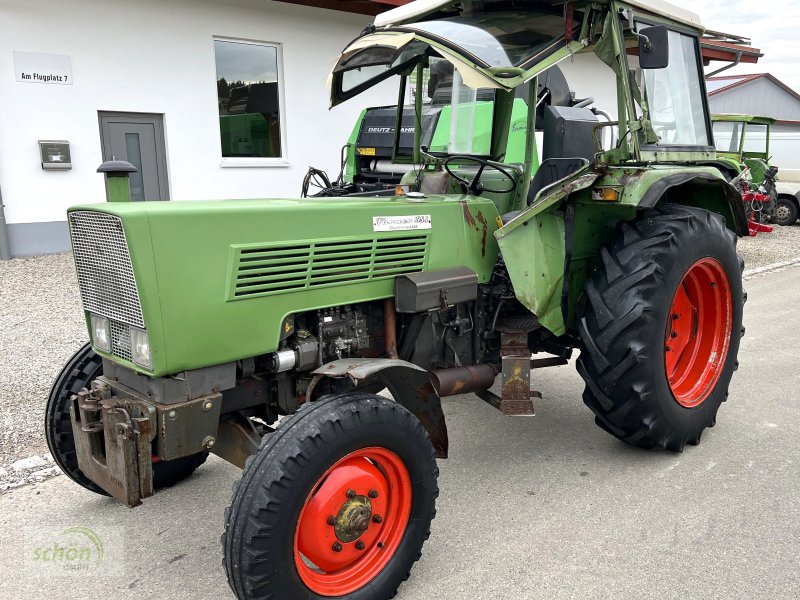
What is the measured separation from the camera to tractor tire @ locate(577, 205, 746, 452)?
3.33 metres

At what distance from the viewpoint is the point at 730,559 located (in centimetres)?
279

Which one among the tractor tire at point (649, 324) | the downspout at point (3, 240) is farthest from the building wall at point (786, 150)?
the downspout at point (3, 240)

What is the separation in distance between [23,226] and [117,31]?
278 cm

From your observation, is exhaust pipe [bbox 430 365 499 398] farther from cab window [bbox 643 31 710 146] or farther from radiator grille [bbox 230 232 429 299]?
cab window [bbox 643 31 710 146]

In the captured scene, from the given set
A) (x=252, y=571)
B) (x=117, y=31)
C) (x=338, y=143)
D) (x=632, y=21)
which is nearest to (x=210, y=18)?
(x=117, y=31)

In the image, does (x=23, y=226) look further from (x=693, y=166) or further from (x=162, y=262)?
(x=693, y=166)

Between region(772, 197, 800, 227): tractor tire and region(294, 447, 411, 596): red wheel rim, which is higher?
region(772, 197, 800, 227): tractor tire

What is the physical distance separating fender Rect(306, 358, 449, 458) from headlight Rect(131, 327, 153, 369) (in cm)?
61

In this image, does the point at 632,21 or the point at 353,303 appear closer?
the point at 353,303

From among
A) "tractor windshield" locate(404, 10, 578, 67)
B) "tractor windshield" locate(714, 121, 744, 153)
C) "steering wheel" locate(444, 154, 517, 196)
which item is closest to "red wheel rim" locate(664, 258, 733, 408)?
"steering wheel" locate(444, 154, 517, 196)

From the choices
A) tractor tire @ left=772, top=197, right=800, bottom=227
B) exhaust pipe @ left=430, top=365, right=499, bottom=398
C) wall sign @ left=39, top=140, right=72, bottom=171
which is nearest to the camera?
exhaust pipe @ left=430, top=365, right=499, bottom=398

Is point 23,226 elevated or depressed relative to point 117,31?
depressed

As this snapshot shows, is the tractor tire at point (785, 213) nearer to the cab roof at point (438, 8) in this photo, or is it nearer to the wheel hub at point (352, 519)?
the cab roof at point (438, 8)

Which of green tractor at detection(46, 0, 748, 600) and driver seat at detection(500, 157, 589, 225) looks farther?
driver seat at detection(500, 157, 589, 225)
